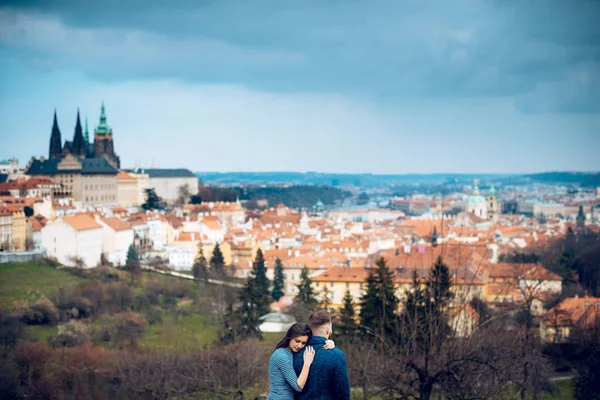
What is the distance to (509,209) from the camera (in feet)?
378

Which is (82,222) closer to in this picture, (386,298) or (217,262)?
(217,262)

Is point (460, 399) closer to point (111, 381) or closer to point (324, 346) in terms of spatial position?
point (324, 346)

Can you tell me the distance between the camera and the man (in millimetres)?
4203

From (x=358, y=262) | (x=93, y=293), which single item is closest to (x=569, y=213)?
(x=358, y=262)

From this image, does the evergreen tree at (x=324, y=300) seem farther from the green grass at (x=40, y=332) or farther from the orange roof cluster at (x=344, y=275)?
the green grass at (x=40, y=332)

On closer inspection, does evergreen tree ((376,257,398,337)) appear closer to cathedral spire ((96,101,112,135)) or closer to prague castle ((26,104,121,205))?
prague castle ((26,104,121,205))

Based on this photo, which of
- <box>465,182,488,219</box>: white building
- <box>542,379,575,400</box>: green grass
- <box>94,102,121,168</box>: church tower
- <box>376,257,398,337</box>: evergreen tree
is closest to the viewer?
<box>542,379,575,400</box>: green grass

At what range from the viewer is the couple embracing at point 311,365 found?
420cm

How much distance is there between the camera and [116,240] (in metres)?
42.1

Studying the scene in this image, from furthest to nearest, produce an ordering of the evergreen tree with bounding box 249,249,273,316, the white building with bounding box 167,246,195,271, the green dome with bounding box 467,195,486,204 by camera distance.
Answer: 1. the green dome with bounding box 467,195,486,204
2. the white building with bounding box 167,246,195,271
3. the evergreen tree with bounding box 249,249,273,316

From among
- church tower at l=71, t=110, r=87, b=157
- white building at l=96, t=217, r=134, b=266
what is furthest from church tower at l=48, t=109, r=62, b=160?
white building at l=96, t=217, r=134, b=266

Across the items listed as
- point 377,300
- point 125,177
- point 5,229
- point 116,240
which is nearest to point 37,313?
point 377,300

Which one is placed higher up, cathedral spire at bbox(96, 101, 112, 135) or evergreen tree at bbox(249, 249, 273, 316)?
cathedral spire at bbox(96, 101, 112, 135)

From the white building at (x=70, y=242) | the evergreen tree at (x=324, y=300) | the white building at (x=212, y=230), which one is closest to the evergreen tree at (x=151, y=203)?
the white building at (x=212, y=230)
